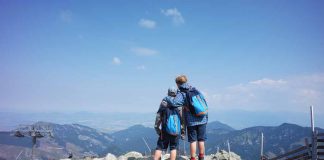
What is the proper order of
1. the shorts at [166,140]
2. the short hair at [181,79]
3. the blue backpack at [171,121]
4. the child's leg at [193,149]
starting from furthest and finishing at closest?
the short hair at [181,79] → the child's leg at [193,149] → the shorts at [166,140] → the blue backpack at [171,121]

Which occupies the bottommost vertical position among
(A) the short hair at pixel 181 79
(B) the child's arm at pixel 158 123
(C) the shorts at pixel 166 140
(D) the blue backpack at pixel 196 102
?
(C) the shorts at pixel 166 140

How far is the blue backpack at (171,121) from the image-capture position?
902 centimetres

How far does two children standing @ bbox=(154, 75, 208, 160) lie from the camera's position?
9.11 metres

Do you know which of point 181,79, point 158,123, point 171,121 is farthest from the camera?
point 181,79

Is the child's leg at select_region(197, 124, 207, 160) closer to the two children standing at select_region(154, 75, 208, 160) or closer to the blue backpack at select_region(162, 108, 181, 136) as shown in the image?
the two children standing at select_region(154, 75, 208, 160)

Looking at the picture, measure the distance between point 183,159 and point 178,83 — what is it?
22.0 feet

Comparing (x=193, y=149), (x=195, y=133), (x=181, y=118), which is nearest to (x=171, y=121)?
(x=181, y=118)

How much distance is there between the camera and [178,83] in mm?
9547

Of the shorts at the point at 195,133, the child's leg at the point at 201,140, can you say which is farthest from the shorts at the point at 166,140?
the child's leg at the point at 201,140

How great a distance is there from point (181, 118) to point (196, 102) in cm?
70

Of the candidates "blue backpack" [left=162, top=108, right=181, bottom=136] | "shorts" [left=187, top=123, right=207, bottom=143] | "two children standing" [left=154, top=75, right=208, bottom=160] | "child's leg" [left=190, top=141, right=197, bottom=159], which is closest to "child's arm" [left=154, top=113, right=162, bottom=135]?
"two children standing" [left=154, top=75, right=208, bottom=160]

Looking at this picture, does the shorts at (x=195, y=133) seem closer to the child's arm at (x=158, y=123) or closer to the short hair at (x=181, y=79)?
the child's arm at (x=158, y=123)

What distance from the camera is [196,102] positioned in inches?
370

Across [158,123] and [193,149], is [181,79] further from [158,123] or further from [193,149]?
[193,149]
